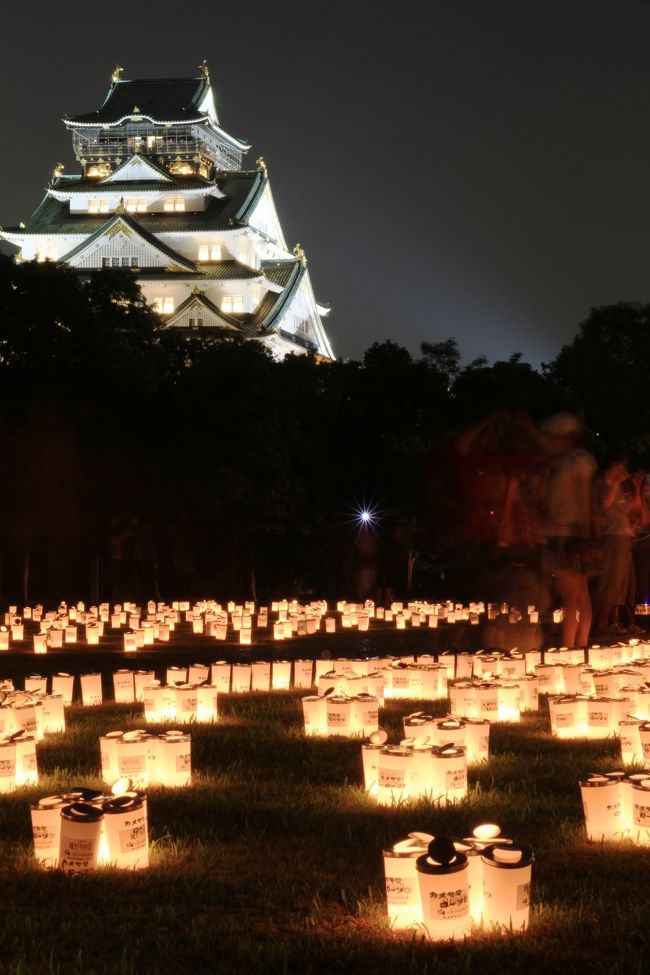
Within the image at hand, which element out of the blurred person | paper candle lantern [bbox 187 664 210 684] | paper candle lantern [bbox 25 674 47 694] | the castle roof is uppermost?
the castle roof

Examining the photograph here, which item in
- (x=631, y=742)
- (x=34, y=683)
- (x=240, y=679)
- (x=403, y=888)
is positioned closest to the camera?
(x=403, y=888)

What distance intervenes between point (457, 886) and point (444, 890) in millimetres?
39

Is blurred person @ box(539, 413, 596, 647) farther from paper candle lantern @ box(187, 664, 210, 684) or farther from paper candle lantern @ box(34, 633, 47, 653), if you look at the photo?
paper candle lantern @ box(34, 633, 47, 653)

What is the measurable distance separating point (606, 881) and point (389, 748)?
136 cm

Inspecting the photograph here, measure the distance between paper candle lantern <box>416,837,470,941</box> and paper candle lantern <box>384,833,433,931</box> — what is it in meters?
0.06

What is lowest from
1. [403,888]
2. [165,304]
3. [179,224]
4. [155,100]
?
[403,888]

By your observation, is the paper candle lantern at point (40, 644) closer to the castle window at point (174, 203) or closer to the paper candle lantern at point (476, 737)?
the paper candle lantern at point (476, 737)

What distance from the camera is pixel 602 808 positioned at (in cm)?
480

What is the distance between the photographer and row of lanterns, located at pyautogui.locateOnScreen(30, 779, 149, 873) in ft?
14.5

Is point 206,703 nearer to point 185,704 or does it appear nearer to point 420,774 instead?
point 185,704

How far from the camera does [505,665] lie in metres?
9.16

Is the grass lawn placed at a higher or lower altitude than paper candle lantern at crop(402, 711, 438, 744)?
lower

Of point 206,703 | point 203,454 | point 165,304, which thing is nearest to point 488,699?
point 206,703

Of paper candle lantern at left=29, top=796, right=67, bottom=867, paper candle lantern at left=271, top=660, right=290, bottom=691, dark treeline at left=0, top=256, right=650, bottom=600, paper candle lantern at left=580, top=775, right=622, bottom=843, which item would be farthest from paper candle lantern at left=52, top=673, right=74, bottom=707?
dark treeline at left=0, top=256, right=650, bottom=600
